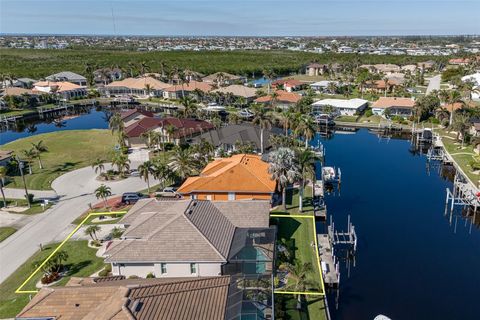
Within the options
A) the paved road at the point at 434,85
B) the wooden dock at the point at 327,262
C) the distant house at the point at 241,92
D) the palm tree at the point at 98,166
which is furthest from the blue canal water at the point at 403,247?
the paved road at the point at 434,85

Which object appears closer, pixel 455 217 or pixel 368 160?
pixel 455 217

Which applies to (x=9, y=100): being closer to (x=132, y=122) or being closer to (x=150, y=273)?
(x=132, y=122)

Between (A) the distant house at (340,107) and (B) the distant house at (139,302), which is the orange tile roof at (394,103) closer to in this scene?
(A) the distant house at (340,107)

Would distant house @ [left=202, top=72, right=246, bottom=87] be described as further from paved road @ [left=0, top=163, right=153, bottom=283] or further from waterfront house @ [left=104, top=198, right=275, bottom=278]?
waterfront house @ [left=104, top=198, right=275, bottom=278]

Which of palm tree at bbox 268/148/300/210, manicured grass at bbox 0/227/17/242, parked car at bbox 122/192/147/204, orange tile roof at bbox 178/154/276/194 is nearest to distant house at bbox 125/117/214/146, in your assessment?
parked car at bbox 122/192/147/204

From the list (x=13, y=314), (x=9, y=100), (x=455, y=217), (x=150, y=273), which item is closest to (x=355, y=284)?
(x=150, y=273)

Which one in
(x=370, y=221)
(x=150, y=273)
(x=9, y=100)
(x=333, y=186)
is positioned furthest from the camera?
(x=9, y=100)

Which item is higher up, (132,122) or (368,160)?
(132,122)
